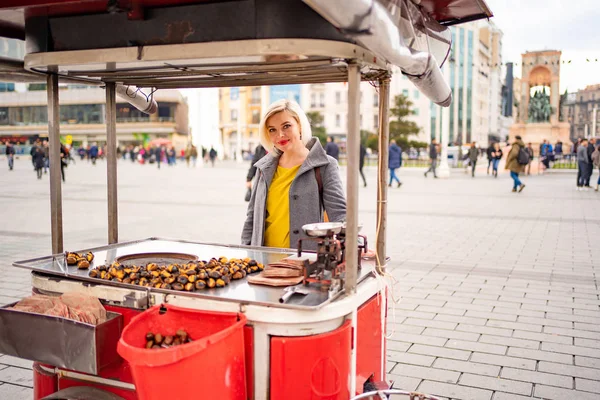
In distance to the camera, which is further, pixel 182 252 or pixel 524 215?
pixel 524 215

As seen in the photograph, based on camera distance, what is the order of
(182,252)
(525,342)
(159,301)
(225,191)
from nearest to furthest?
(159,301)
(182,252)
(525,342)
(225,191)

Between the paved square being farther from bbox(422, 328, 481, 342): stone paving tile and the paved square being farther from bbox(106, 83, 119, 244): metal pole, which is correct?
bbox(106, 83, 119, 244): metal pole

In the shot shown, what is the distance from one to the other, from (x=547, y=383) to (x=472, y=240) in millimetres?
5489

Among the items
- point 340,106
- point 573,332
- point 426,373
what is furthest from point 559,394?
point 340,106

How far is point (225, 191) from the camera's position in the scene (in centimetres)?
1873

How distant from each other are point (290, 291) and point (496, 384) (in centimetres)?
215

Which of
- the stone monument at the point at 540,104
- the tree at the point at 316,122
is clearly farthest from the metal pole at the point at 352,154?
the tree at the point at 316,122

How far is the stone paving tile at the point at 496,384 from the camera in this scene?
376cm

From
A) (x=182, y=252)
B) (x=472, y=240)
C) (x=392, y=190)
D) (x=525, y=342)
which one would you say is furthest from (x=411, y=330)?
(x=392, y=190)

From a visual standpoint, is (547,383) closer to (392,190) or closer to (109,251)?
(109,251)

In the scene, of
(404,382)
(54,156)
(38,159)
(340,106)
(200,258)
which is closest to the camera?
(54,156)

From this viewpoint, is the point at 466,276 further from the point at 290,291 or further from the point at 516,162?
the point at 516,162

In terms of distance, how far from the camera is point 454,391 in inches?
148

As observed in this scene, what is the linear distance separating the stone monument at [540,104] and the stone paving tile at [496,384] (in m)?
39.3
